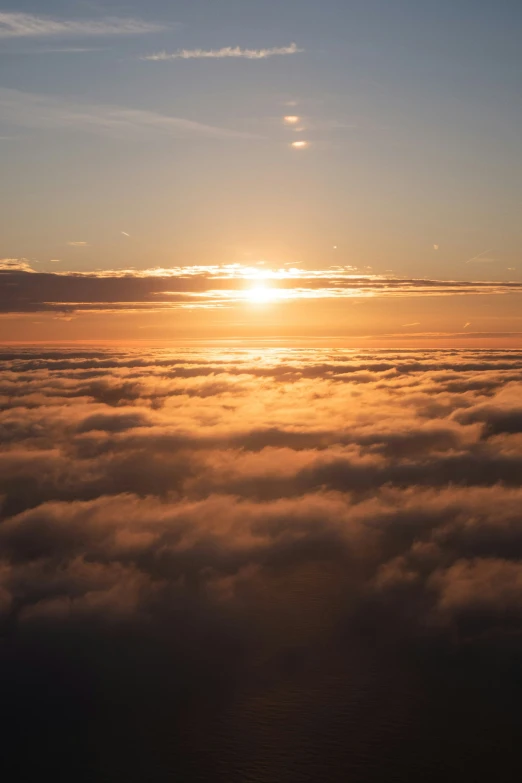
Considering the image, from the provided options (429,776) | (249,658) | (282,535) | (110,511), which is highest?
(110,511)

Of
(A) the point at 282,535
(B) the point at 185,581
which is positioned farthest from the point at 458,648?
(A) the point at 282,535

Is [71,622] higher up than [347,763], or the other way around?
[71,622]

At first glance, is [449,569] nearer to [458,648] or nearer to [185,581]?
[458,648]

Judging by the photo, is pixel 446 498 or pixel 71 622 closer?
pixel 71 622

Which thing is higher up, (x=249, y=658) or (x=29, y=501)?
(x=29, y=501)

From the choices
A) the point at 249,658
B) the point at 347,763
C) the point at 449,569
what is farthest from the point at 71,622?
the point at 449,569

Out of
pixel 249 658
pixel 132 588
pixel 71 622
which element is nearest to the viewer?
pixel 249 658

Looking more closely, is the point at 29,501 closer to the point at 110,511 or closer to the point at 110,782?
the point at 110,511

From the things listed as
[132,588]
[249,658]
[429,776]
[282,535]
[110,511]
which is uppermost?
[110,511]

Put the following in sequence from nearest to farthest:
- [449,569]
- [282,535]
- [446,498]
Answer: [449,569] < [282,535] < [446,498]
